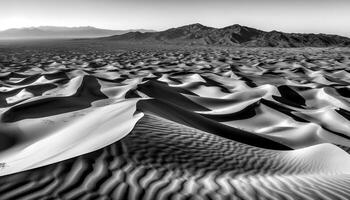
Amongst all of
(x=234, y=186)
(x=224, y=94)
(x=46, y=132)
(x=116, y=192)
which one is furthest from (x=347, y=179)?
(x=224, y=94)

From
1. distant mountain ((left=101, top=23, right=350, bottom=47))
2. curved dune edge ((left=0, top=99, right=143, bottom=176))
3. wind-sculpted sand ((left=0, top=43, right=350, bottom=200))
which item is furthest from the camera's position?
distant mountain ((left=101, top=23, right=350, bottom=47))

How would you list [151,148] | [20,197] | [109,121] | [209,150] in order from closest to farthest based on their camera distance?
1. [20,197]
2. [151,148]
3. [209,150]
4. [109,121]

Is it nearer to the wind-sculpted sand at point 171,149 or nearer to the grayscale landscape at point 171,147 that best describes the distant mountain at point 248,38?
the grayscale landscape at point 171,147

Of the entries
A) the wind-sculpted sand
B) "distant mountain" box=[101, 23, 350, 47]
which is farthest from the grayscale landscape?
"distant mountain" box=[101, 23, 350, 47]

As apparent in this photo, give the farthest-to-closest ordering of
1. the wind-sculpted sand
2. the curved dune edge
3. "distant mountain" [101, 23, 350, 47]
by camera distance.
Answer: "distant mountain" [101, 23, 350, 47] < the curved dune edge < the wind-sculpted sand

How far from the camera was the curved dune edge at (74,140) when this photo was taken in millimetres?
3730

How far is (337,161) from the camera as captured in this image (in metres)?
4.54

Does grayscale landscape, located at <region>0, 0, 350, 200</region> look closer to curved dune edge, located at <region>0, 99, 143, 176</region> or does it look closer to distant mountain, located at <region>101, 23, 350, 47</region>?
curved dune edge, located at <region>0, 99, 143, 176</region>

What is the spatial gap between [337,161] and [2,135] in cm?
458

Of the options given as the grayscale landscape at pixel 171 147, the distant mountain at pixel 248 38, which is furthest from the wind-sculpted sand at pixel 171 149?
the distant mountain at pixel 248 38

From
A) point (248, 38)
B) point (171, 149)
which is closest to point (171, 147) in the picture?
point (171, 149)

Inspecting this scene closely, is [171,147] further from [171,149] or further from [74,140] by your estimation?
[74,140]

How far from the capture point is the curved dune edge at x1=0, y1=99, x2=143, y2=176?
12.2ft

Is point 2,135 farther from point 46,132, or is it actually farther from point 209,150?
point 209,150
